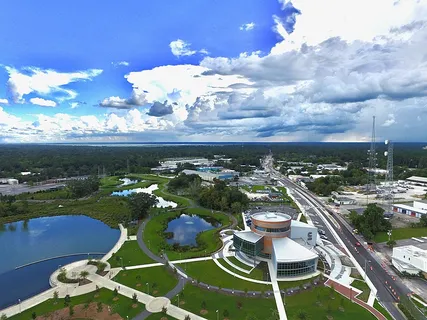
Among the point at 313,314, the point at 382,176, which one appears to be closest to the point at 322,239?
the point at 313,314

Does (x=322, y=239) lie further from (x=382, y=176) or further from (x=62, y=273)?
(x=382, y=176)

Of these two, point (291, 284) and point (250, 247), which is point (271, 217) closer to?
point (250, 247)

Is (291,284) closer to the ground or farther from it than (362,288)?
farther from it

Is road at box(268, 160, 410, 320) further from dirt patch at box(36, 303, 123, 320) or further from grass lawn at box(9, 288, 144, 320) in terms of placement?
dirt patch at box(36, 303, 123, 320)

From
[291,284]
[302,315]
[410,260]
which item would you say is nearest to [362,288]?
[291,284]

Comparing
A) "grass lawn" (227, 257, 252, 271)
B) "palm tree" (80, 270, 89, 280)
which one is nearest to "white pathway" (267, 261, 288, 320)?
"grass lawn" (227, 257, 252, 271)
